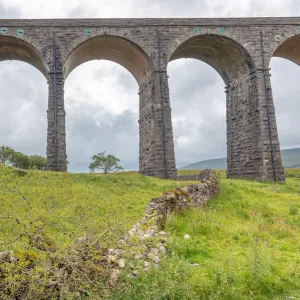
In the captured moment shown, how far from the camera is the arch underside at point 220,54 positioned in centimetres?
2503

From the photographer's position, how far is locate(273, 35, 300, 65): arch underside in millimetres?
26250

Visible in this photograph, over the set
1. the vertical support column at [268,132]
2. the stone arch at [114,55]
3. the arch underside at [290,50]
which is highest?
the arch underside at [290,50]

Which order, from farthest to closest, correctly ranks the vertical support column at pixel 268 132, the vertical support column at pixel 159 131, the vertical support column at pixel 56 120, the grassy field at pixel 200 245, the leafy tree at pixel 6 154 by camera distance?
the leafy tree at pixel 6 154 < the vertical support column at pixel 268 132 < the vertical support column at pixel 159 131 < the vertical support column at pixel 56 120 < the grassy field at pixel 200 245

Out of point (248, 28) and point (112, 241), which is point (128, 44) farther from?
point (112, 241)

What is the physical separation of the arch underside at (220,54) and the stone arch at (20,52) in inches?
404

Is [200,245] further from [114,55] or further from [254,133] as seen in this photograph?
[114,55]

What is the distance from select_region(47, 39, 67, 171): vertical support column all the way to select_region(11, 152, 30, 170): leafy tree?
1017 inches

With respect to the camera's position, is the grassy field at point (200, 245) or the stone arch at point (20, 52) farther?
the stone arch at point (20, 52)

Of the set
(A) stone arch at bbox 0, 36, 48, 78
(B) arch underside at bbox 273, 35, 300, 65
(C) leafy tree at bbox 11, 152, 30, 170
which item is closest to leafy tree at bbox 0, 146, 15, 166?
(C) leafy tree at bbox 11, 152, 30, 170

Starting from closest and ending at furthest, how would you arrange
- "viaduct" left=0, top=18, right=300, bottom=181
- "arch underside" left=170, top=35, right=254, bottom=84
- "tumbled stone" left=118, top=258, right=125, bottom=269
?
"tumbled stone" left=118, top=258, right=125, bottom=269, "viaduct" left=0, top=18, right=300, bottom=181, "arch underside" left=170, top=35, right=254, bottom=84

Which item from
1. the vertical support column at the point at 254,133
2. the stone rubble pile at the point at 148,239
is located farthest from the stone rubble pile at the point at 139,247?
the vertical support column at the point at 254,133

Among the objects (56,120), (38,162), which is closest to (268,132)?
(56,120)

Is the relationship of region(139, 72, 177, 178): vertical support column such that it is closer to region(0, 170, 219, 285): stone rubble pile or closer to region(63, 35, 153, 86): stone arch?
region(63, 35, 153, 86): stone arch

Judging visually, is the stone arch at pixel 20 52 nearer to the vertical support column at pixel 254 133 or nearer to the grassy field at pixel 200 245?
the grassy field at pixel 200 245
